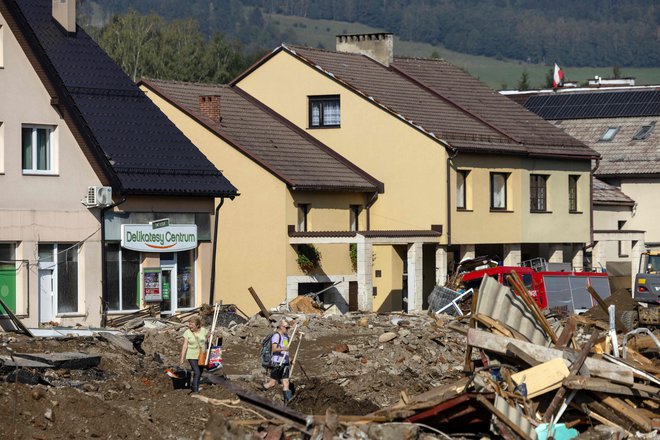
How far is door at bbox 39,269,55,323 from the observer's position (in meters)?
37.9

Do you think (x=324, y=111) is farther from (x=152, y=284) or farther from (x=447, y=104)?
(x=152, y=284)

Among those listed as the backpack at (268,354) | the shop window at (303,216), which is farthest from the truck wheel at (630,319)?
the backpack at (268,354)

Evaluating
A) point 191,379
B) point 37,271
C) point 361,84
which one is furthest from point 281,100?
point 191,379

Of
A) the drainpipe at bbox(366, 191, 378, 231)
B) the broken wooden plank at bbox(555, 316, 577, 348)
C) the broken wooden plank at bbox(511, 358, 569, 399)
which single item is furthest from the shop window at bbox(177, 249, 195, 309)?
the broken wooden plank at bbox(511, 358, 569, 399)

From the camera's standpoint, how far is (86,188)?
39062mm

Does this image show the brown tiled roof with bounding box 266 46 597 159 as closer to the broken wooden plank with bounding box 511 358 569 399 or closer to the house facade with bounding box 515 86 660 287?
the house facade with bounding box 515 86 660 287

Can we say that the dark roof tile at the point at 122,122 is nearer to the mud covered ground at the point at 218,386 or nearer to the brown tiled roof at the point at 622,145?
the mud covered ground at the point at 218,386

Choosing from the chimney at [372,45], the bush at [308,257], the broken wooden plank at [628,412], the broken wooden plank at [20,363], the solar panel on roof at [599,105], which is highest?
the chimney at [372,45]

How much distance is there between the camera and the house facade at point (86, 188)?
124 feet

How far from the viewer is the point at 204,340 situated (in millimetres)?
27422

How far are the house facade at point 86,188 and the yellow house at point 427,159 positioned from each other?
239 inches

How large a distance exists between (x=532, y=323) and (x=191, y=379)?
21.0ft

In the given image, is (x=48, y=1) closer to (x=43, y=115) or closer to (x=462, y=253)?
(x=43, y=115)

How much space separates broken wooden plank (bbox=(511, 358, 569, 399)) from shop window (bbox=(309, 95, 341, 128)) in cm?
2835
